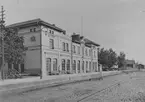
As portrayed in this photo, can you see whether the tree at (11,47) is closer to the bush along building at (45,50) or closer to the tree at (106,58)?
the bush along building at (45,50)

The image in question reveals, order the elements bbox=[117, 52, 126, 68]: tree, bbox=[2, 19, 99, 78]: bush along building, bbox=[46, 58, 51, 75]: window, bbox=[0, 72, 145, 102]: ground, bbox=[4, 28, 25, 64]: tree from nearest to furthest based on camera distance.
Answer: bbox=[0, 72, 145, 102]: ground < bbox=[4, 28, 25, 64]: tree < bbox=[2, 19, 99, 78]: bush along building < bbox=[46, 58, 51, 75]: window < bbox=[117, 52, 126, 68]: tree

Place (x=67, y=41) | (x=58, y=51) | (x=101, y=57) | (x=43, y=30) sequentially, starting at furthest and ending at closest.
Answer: (x=101, y=57), (x=67, y=41), (x=58, y=51), (x=43, y=30)

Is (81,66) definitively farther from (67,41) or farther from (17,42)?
(17,42)

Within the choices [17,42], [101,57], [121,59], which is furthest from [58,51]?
[121,59]

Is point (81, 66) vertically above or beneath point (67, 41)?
beneath

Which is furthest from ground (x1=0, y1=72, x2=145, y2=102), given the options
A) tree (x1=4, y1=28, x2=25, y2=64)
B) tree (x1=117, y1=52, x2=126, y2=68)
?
tree (x1=117, y1=52, x2=126, y2=68)

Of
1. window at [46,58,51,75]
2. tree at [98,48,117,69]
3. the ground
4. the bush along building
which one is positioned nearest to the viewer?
the ground

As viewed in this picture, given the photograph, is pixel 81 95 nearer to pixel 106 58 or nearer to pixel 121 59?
pixel 106 58

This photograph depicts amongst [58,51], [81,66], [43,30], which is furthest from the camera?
[81,66]

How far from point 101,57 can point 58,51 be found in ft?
106

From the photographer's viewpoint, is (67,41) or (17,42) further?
(67,41)

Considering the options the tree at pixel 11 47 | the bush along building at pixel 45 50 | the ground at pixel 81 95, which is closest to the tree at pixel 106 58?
the bush along building at pixel 45 50

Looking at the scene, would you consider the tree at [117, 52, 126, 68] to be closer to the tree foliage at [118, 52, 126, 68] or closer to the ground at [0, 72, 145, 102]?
the tree foliage at [118, 52, 126, 68]

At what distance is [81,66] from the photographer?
1796 inches
